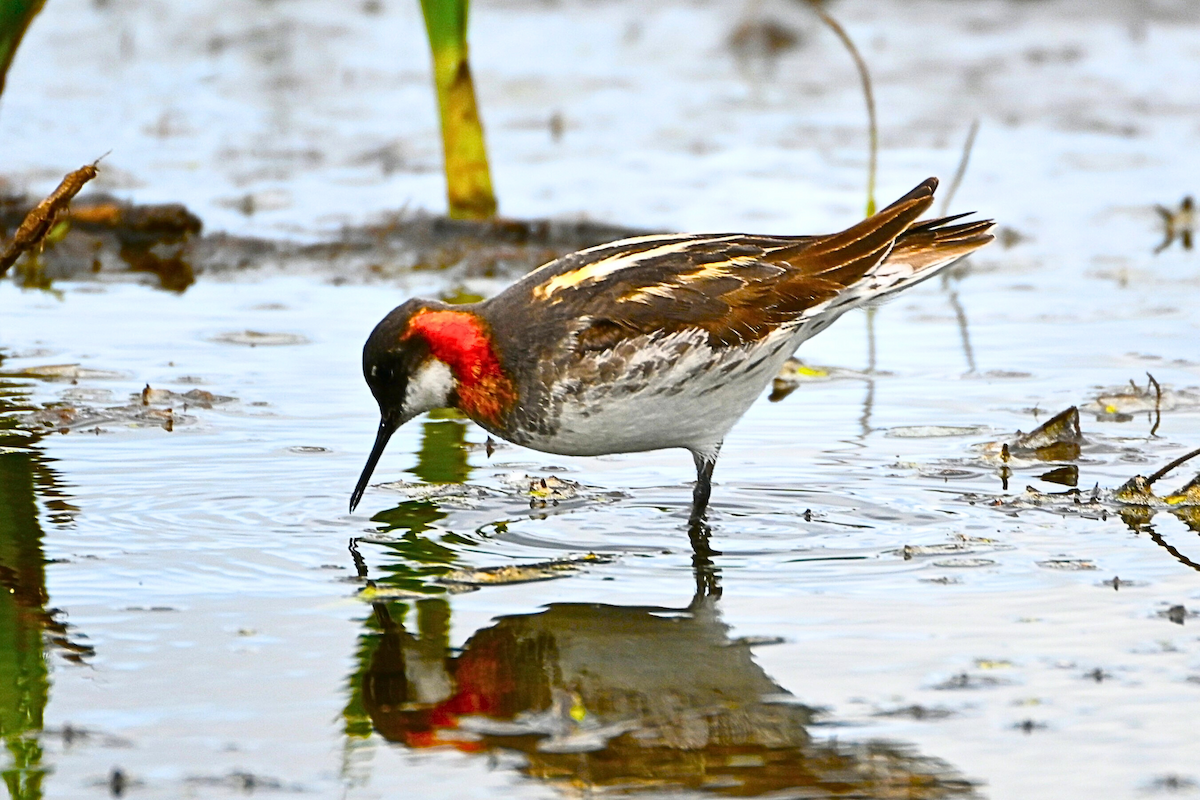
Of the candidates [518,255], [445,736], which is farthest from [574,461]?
[518,255]

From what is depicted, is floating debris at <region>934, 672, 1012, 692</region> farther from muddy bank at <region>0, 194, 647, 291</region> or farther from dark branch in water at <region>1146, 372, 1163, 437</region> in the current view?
muddy bank at <region>0, 194, 647, 291</region>

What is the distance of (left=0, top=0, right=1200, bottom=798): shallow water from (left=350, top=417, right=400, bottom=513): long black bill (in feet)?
0.34

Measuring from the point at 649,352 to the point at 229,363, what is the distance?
3.15m

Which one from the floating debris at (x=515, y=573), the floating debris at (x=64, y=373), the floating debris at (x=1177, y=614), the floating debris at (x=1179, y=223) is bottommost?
the floating debris at (x=1177, y=614)

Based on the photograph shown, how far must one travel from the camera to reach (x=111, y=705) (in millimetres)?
4633

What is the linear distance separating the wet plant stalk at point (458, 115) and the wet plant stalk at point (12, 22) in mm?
2572

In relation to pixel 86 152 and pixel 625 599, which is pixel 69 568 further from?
pixel 86 152

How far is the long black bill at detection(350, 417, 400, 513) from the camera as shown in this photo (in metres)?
6.42

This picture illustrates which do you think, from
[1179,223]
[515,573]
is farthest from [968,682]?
[1179,223]

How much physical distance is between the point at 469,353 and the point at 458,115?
467 centimetres

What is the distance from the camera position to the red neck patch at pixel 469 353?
651 cm

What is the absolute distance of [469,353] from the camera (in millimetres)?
6531

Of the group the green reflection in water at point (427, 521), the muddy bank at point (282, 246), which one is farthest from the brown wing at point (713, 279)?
the muddy bank at point (282, 246)

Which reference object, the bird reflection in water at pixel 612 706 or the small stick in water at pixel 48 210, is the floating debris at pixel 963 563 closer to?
the bird reflection in water at pixel 612 706
